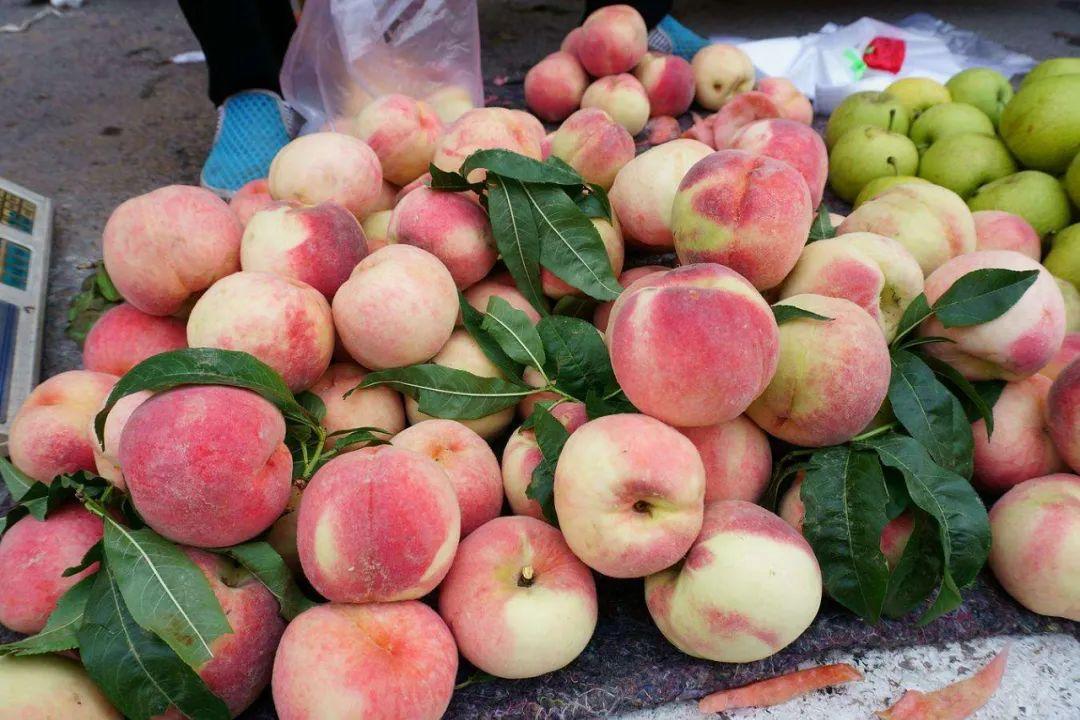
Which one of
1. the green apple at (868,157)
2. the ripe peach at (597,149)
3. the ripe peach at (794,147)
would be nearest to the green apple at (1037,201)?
the green apple at (868,157)

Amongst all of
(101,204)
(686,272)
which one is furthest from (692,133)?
(101,204)

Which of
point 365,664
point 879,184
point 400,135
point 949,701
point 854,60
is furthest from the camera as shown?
point 854,60

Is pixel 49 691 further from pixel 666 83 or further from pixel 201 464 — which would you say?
pixel 666 83

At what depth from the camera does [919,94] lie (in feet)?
10.1

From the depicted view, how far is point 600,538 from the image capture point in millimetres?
1131

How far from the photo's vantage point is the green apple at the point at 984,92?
2928mm

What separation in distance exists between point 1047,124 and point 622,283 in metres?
1.81

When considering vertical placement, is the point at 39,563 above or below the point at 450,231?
below

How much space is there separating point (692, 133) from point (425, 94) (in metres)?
1.17

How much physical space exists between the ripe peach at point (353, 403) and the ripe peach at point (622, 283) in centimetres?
52

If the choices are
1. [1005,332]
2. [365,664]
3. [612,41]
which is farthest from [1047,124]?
[365,664]

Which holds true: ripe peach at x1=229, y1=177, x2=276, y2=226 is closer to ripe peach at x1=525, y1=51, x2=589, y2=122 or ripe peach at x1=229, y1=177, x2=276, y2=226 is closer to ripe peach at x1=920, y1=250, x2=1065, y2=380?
ripe peach at x1=920, y1=250, x2=1065, y2=380

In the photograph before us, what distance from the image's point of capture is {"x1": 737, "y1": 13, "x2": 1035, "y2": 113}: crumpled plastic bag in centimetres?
372

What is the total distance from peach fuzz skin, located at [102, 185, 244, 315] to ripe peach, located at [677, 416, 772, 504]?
1.07 m
